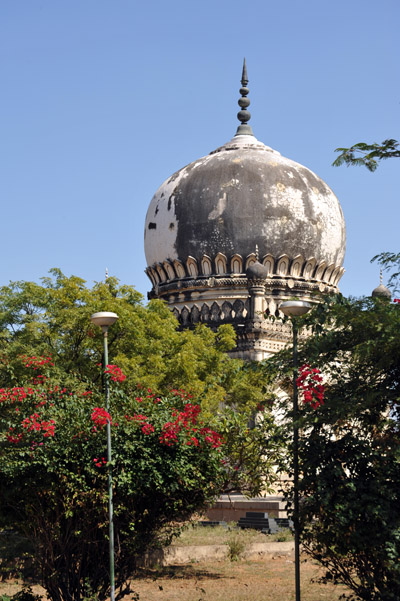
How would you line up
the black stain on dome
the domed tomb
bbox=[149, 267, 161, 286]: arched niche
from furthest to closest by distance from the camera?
1. bbox=[149, 267, 161, 286]: arched niche
2. the black stain on dome
3. the domed tomb

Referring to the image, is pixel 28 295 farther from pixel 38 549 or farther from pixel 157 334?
pixel 38 549

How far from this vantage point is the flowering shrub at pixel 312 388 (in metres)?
10.2

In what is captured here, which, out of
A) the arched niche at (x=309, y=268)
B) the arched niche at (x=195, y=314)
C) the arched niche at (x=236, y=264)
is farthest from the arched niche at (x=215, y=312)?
A: the arched niche at (x=309, y=268)

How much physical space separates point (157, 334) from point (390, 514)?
10.8m

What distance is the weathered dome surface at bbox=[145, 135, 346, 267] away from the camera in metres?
32.1

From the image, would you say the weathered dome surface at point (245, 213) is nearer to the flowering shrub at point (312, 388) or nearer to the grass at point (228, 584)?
the grass at point (228, 584)

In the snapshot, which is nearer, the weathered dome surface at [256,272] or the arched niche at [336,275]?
the weathered dome surface at [256,272]

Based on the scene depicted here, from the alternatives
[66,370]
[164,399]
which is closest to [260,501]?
[66,370]

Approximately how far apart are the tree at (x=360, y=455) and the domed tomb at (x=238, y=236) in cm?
1997

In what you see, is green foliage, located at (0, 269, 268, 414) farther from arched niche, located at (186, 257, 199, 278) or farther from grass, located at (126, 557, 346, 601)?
arched niche, located at (186, 257, 199, 278)

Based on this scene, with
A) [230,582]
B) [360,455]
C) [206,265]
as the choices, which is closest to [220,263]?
[206,265]

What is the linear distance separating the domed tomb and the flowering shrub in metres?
19.8

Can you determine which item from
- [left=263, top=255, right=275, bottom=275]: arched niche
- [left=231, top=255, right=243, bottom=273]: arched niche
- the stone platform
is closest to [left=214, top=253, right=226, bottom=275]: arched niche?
[left=231, top=255, right=243, bottom=273]: arched niche

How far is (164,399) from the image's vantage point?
12.1 meters
